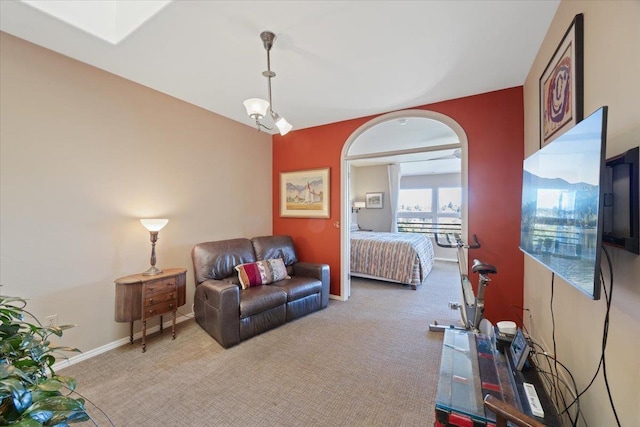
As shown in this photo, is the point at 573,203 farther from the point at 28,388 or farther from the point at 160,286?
the point at 160,286

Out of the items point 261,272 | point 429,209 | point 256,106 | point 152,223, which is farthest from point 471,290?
point 429,209

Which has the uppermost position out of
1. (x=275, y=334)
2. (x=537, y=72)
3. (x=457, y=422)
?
(x=537, y=72)

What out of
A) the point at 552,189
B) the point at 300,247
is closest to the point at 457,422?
the point at 552,189

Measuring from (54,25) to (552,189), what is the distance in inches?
134

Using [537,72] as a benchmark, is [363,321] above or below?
below

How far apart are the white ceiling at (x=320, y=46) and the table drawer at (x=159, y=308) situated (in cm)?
229

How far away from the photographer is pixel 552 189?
1279 millimetres

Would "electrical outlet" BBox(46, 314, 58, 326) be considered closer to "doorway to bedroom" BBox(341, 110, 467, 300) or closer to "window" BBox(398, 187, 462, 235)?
"doorway to bedroom" BBox(341, 110, 467, 300)

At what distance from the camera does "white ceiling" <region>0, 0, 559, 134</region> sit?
176cm

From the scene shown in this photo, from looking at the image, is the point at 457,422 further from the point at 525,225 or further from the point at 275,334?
the point at 275,334

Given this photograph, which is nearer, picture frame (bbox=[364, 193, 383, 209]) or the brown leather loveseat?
the brown leather loveseat

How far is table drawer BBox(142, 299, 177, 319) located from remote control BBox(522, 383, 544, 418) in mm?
2903

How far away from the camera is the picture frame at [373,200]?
7.68 meters

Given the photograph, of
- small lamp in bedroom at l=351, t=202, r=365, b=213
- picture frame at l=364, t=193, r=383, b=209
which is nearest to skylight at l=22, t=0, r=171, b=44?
small lamp in bedroom at l=351, t=202, r=365, b=213
